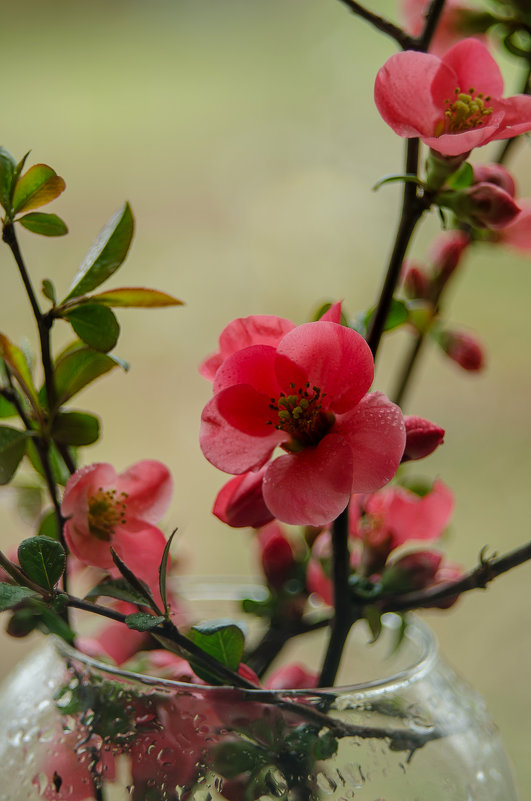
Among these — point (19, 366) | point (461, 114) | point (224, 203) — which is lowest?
point (224, 203)

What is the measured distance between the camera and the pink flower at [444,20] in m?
0.40

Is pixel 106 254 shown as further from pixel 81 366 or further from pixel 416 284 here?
pixel 416 284

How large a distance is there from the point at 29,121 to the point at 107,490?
1.07m

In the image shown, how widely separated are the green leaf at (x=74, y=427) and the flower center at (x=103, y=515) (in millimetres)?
19

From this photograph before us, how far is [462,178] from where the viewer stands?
30 centimetres

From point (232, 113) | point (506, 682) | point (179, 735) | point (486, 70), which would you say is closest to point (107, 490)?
point (179, 735)

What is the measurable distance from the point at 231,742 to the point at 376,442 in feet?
0.37

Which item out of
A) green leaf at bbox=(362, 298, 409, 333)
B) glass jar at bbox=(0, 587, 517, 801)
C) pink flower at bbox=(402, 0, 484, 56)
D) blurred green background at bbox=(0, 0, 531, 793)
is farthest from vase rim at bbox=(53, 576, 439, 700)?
blurred green background at bbox=(0, 0, 531, 793)

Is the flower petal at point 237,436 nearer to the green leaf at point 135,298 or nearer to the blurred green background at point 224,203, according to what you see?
the green leaf at point 135,298

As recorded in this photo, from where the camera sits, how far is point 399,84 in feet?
0.91

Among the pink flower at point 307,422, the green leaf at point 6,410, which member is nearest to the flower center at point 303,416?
the pink flower at point 307,422

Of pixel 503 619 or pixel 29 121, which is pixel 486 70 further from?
pixel 29 121

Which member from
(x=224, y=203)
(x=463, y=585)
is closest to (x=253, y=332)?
(x=463, y=585)

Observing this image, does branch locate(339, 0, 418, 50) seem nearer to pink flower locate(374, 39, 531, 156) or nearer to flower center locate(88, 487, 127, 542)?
pink flower locate(374, 39, 531, 156)
